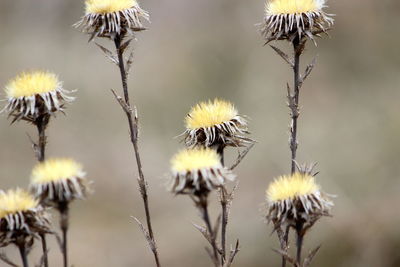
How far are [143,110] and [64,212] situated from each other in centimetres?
1258

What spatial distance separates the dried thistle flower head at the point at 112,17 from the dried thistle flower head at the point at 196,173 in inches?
47.5

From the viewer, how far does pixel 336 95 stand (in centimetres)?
1598

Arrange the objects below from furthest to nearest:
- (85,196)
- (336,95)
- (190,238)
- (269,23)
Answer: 1. (336,95)
2. (190,238)
3. (269,23)
4. (85,196)

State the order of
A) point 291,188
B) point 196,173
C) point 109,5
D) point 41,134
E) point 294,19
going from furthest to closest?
point 294,19
point 109,5
point 41,134
point 291,188
point 196,173

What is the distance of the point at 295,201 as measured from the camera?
11.9 feet

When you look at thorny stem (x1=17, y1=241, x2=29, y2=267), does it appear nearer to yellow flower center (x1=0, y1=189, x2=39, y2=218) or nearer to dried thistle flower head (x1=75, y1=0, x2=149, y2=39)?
yellow flower center (x1=0, y1=189, x2=39, y2=218)

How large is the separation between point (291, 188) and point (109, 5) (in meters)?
1.65

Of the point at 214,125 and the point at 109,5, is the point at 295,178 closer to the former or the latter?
the point at 214,125

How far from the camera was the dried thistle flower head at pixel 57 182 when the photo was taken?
3.46 metres

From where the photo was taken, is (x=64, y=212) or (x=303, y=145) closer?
(x=64, y=212)

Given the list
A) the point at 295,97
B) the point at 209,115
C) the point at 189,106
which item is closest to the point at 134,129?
the point at 209,115

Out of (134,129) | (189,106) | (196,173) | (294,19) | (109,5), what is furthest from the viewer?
(189,106)

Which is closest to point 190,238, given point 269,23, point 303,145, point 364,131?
point 303,145

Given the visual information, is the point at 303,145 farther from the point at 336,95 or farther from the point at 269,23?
the point at 269,23
